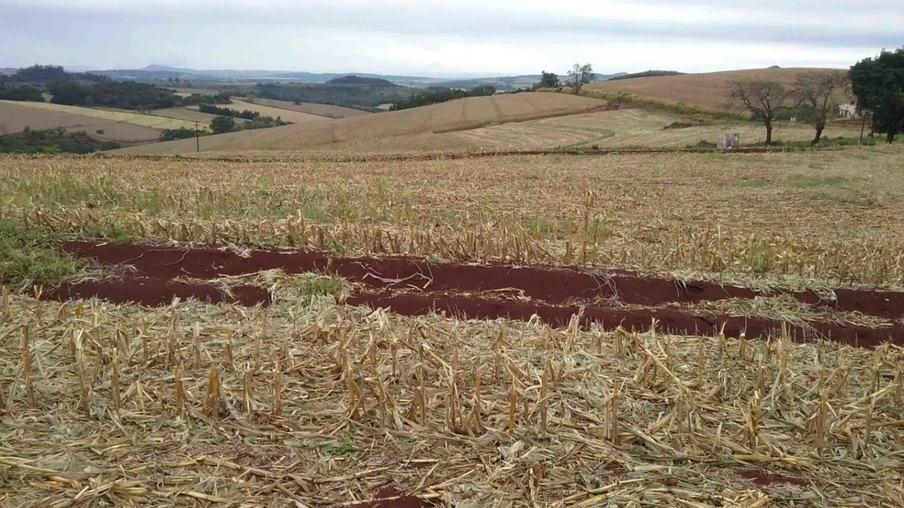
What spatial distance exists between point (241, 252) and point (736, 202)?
15604 millimetres

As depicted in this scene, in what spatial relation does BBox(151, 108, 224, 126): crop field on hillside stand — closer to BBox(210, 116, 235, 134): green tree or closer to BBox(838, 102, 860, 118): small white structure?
BBox(210, 116, 235, 134): green tree

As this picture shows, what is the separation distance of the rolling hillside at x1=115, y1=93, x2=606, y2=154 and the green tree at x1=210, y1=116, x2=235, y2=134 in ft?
41.9

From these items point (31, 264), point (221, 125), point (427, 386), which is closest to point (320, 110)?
point (221, 125)

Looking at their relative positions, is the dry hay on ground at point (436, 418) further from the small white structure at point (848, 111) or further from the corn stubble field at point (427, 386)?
the small white structure at point (848, 111)

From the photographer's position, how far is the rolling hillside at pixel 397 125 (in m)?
50.9

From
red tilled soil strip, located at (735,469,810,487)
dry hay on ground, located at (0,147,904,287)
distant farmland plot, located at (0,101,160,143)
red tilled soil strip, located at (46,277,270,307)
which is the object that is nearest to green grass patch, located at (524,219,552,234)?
dry hay on ground, located at (0,147,904,287)

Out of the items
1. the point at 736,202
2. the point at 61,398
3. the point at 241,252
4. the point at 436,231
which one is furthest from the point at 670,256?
the point at 736,202

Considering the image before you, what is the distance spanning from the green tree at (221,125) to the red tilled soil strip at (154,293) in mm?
65008

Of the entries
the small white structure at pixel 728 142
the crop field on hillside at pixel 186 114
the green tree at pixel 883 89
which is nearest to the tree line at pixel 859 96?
the green tree at pixel 883 89

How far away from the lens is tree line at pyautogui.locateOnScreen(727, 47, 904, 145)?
41000mm

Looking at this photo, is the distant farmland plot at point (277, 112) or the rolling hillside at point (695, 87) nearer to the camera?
the rolling hillside at point (695, 87)

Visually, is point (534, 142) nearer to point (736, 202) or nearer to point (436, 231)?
point (736, 202)

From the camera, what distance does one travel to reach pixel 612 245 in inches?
492

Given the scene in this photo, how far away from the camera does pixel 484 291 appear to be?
28.8ft
